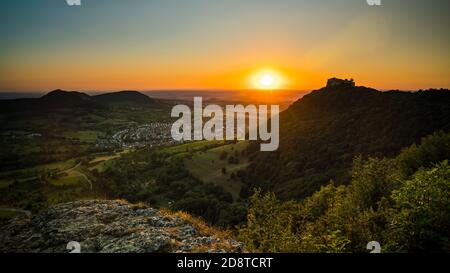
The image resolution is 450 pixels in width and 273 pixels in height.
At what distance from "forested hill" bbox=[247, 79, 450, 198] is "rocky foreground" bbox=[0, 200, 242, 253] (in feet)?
157

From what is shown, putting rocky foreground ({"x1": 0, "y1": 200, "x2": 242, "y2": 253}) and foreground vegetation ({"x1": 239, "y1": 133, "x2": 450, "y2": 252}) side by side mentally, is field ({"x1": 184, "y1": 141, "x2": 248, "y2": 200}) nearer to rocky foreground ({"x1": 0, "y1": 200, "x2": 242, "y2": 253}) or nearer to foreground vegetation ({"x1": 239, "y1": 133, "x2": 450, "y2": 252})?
foreground vegetation ({"x1": 239, "y1": 133, "x2": 450, "y2": 252})

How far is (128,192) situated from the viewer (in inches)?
3546

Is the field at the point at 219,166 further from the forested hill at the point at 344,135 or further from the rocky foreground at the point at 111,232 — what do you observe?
the rocky foreground at the point at 111,232

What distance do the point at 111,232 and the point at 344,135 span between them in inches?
3122

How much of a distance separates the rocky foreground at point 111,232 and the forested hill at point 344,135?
4789 cm

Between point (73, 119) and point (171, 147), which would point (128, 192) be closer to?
point (73, 119)

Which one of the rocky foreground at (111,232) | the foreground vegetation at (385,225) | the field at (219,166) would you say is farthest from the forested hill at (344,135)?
the rocky foreground at (111,232)


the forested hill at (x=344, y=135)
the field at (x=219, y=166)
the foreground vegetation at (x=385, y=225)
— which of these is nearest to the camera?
the foreground vegetation at (x=385, y=225)

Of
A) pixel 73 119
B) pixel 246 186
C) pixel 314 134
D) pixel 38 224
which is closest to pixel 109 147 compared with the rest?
pixel 73 119

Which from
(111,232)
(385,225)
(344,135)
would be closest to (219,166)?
(344,135)

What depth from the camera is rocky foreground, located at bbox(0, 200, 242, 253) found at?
12.0 meters

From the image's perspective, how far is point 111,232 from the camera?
44.2ft

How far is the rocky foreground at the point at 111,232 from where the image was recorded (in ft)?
39.3
